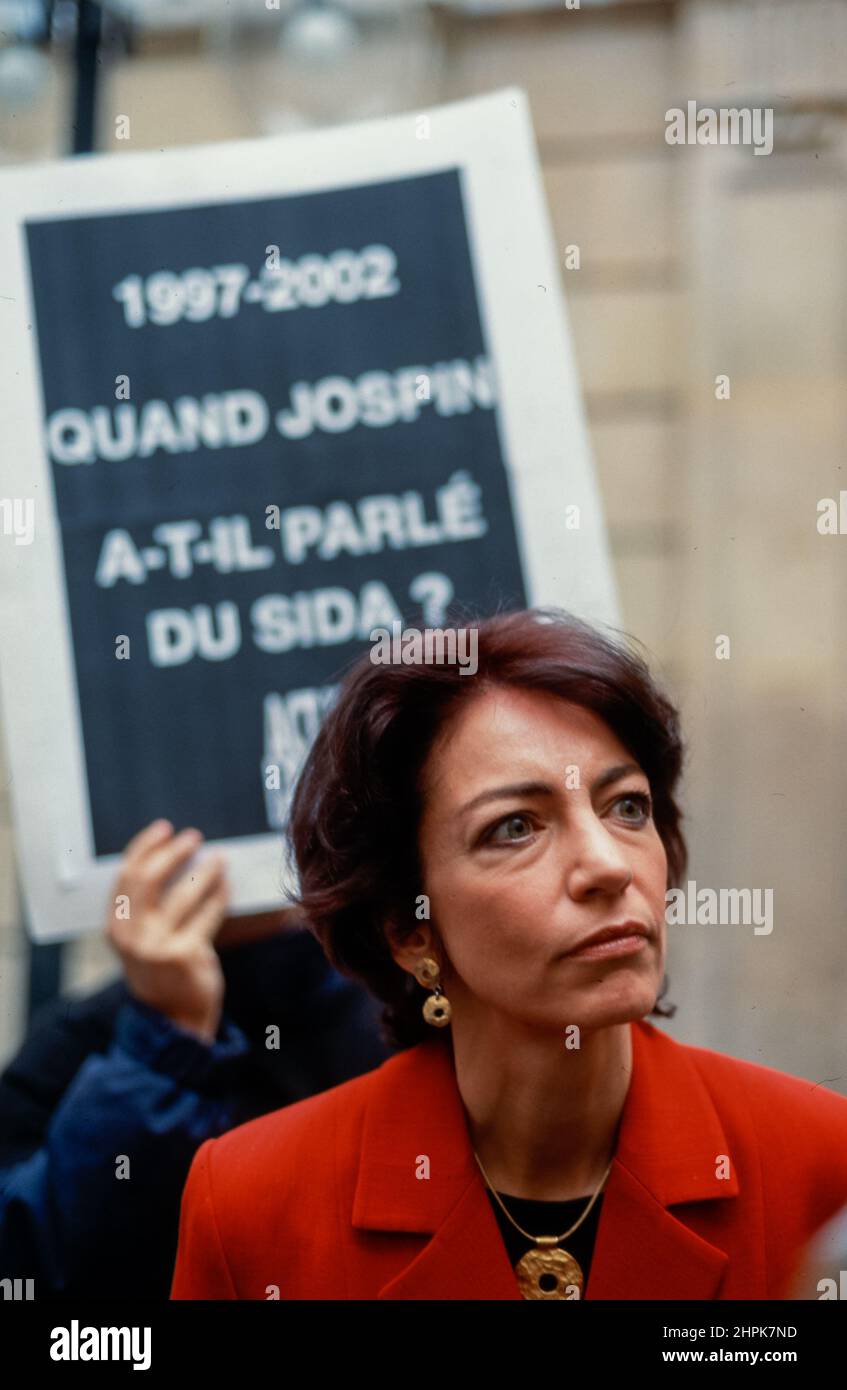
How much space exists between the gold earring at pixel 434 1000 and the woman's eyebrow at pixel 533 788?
0.86 ft

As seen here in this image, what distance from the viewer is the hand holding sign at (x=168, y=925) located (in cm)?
228

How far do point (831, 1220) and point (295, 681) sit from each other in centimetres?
111

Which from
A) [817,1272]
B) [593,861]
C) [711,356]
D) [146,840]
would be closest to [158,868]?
[146,840]

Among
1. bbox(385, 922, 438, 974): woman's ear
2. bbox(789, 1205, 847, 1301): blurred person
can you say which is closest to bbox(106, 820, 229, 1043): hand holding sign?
bbox(385, 922, 438, 974): woman's ear

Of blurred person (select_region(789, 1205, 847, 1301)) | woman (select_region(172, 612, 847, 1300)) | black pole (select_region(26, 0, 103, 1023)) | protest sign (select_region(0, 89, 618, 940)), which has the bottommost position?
blurred person (select_region(789, 1205, 847, 1301))

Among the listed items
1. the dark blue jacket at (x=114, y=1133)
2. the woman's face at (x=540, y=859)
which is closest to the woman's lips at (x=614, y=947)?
the woman's face at (x=540, y=859)

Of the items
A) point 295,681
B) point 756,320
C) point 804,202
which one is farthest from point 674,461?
point 295,681

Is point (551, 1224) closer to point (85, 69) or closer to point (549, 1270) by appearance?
point (549, 1270)

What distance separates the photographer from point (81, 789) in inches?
91.1

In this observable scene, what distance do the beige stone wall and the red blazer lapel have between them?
77cm

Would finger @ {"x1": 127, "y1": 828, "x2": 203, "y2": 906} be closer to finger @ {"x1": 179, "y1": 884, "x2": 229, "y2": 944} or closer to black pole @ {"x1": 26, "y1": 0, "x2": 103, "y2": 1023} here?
finger @ {"x1": 179, "y1": 884, "x2": 229, "y2": 944}

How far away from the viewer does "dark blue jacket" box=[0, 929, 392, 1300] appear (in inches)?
Answer: 88.5
